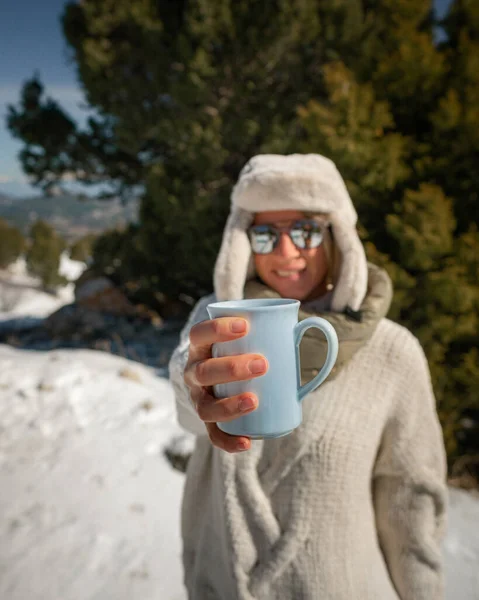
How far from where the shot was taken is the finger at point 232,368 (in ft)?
A: 2.15

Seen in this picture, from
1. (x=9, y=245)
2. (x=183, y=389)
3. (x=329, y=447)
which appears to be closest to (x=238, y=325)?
(x=183, y=389)

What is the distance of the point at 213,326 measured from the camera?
2.18 ft

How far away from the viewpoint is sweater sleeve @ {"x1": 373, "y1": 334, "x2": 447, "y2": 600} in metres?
1.12

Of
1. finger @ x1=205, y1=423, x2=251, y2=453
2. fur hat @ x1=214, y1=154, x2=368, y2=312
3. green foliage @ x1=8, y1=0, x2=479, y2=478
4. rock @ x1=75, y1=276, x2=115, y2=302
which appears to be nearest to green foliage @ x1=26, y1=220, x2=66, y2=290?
rock @ x1=75, y1=276, x2=115, y2=302

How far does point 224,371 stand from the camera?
665 millimetres

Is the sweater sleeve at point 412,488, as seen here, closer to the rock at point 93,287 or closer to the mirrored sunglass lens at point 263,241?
the mirrored sunglass lens at point 263,241

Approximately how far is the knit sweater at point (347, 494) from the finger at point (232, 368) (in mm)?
356

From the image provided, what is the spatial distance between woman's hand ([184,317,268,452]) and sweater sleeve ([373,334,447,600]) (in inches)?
24.2

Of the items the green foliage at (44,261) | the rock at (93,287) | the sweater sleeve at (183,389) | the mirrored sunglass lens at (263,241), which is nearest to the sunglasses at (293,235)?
the mirrored sunglass lens at (263,241)

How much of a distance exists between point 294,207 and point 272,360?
53 centimetres

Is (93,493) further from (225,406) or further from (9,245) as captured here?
(9,245)

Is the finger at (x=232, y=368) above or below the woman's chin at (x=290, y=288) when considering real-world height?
below

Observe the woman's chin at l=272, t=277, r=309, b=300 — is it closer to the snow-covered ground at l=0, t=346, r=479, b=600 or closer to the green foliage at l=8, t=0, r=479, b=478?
the snow-covered ground at l=0, t=346, r=479, b=600

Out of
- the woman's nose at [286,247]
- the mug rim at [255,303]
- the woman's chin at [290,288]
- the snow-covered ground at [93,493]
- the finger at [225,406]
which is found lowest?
the snow-covered ground at [93,493]
